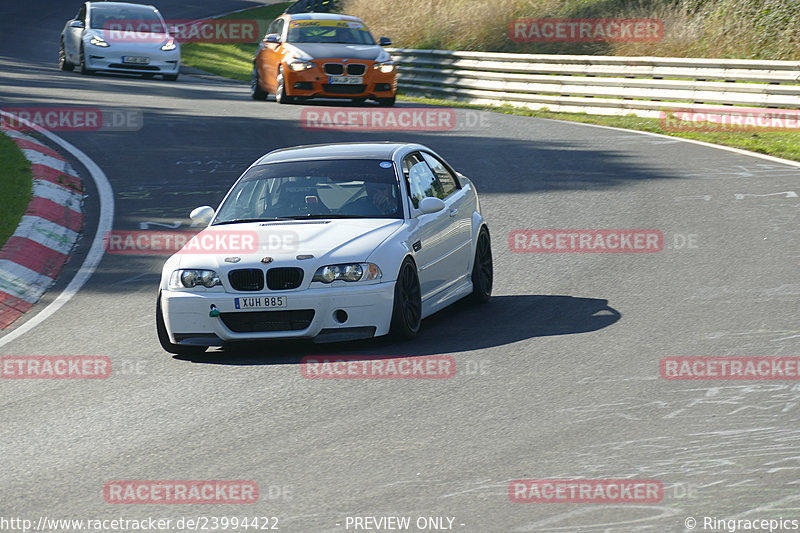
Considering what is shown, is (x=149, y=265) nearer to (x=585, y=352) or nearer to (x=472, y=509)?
(x=585, y=352)

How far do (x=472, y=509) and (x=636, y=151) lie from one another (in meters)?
14.0

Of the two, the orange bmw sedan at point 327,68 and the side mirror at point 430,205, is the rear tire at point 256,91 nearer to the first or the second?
the orange bmw sedan at point 327,68

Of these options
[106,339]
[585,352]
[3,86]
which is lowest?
[3,86]

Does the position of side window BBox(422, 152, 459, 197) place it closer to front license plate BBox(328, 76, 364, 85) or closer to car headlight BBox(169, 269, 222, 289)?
car headlight BBox(169, 269, 222, 289)

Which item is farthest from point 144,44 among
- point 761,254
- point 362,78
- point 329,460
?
point 329,460

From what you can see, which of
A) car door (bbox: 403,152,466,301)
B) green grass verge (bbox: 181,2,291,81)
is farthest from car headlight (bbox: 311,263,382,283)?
green grass verge (bbox: 181,2,291,81)

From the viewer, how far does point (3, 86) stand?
25.4m

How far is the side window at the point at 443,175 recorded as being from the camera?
10.8 metres

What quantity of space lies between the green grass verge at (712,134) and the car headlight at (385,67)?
2.64 meters

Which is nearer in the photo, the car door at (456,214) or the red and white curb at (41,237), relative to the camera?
the car door at (456,214)

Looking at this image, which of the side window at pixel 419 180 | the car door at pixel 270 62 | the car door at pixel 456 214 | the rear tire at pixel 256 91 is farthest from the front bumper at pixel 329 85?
the side window at pixel 419 180

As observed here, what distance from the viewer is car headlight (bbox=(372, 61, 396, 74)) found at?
2356 cm

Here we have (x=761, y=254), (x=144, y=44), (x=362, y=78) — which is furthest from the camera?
(x=144, y=44)

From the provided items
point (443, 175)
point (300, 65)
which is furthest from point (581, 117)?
point (443, 175)
